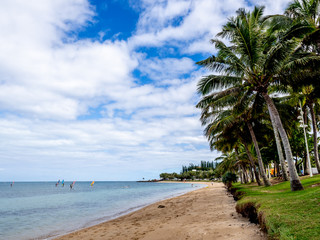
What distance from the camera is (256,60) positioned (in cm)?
1141

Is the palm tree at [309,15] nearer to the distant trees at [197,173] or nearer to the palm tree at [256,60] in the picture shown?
the palm tree at [256,60]

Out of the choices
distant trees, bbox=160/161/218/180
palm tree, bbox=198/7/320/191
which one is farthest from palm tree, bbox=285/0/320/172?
distant trees, bbox=160/161/218/180

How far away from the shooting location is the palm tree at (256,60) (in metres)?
10.5

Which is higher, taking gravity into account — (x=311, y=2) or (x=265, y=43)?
(x=311, y=2)

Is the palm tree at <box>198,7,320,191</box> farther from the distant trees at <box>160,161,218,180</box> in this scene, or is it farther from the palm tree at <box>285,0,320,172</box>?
the distant trees at <box>160,161,218,180</box>

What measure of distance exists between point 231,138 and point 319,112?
10.6 meters

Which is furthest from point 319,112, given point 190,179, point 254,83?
point 190,179

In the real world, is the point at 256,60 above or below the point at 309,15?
below

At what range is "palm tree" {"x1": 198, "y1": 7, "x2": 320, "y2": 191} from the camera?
10508mm

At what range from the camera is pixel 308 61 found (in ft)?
35.9

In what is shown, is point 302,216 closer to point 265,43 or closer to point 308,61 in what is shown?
point 308,61

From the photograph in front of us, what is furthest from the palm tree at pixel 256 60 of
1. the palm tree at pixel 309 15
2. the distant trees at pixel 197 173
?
the distant trees at pixel 197 173

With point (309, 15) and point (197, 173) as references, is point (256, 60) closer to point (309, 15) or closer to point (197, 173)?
point (309, 15)

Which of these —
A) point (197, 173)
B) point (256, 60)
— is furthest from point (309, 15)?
point (197, 173)
